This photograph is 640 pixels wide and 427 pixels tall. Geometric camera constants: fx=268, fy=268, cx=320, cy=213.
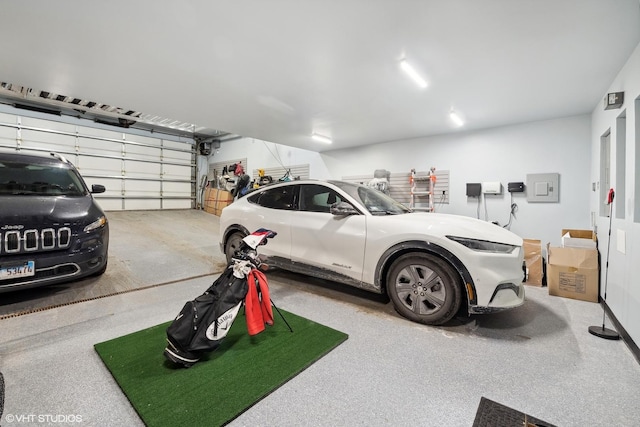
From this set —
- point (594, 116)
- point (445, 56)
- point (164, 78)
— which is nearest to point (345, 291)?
point (445, 56)

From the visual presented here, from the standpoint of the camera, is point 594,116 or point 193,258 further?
point 193,258

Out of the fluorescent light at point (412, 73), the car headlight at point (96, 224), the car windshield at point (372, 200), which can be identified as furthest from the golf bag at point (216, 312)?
the fluorescent light at point (412, 73)

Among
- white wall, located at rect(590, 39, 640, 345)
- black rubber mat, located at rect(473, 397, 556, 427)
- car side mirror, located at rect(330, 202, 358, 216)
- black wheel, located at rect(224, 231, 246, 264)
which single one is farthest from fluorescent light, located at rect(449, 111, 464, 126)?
black rubber mat, located at rect(473, 397, 556, 427)

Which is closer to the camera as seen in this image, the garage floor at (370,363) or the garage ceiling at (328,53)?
the garage floor at (370,363)

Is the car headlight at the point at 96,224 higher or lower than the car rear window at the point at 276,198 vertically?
lower

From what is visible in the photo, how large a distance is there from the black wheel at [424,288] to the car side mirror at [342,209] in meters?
0.70

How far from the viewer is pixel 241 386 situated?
1.65m

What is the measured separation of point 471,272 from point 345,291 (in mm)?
1565

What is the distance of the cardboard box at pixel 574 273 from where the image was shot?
10.8ft

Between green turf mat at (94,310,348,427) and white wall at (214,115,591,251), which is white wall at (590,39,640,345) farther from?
green turf mat at (94,310,348,427)

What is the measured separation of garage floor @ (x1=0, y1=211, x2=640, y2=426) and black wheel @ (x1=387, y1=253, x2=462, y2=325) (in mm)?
135

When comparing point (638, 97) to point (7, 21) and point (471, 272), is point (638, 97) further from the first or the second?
point (7, 21)

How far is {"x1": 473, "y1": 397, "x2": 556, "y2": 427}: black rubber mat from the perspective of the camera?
1.43m

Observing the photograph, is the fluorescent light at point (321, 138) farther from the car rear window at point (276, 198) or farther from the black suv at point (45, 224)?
the black suv at point (45, 224)
